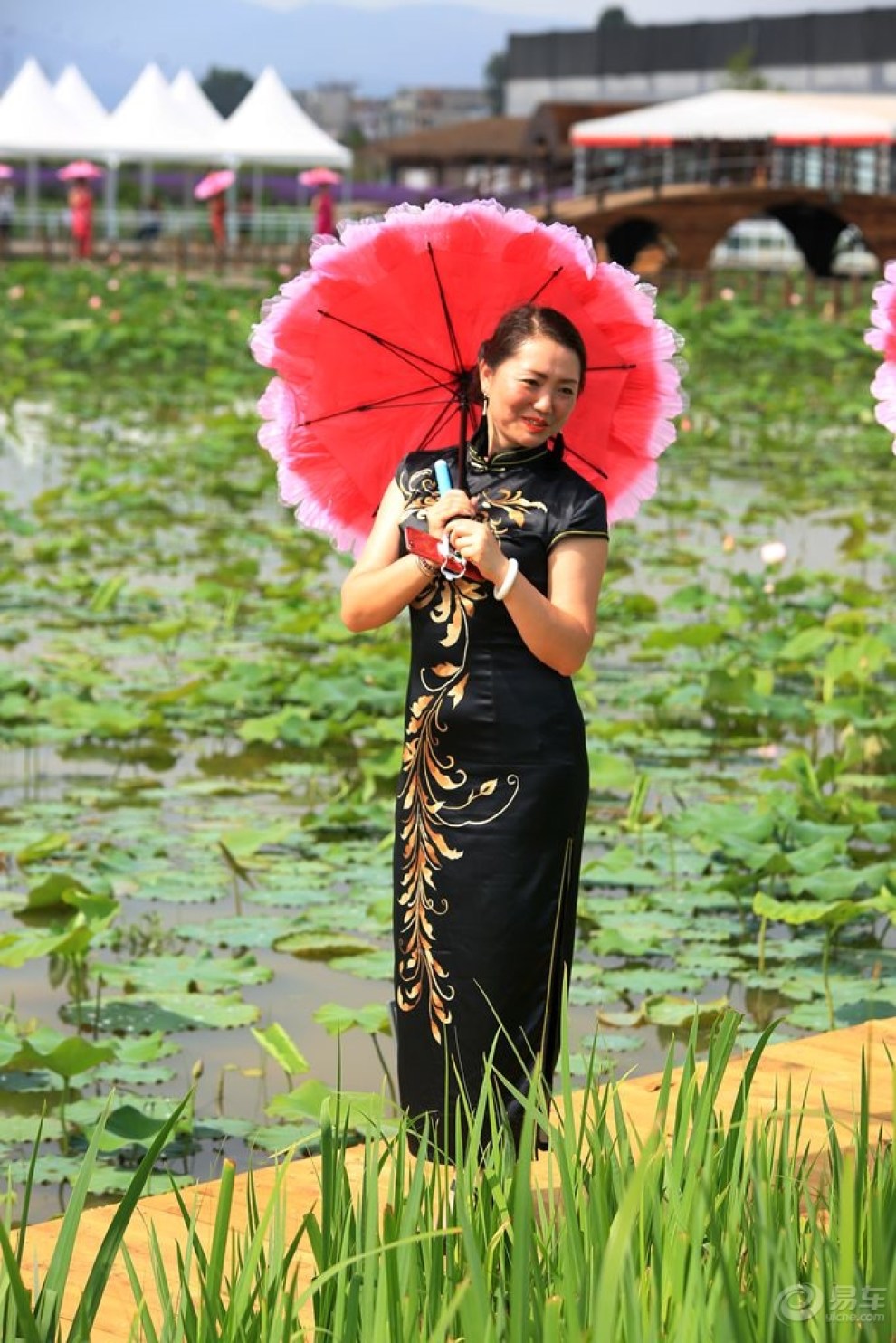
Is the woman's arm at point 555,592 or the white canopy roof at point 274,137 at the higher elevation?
the white canopy roof at point 274,137

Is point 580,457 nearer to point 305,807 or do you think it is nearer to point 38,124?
point 305,807

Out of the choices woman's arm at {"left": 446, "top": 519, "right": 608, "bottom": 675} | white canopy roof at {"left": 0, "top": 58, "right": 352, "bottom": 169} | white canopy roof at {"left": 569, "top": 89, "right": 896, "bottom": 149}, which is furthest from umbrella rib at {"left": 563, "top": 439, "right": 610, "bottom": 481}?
white canopy roof at {"left": 0, "top": 58, "right": 352, "bottom": 169}

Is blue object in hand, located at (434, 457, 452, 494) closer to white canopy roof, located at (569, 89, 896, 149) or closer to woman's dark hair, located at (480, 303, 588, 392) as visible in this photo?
woman's dark hair, located at (480, 303, 588, 392)

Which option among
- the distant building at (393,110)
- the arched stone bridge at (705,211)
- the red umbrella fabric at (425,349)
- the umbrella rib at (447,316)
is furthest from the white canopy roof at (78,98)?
the distant building at (393,110)

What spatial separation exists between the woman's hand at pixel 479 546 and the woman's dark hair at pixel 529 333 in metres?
0.25

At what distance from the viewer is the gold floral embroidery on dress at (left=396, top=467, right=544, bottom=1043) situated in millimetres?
2680

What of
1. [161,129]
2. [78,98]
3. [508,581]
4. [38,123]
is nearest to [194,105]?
[161,129]

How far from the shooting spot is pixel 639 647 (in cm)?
746

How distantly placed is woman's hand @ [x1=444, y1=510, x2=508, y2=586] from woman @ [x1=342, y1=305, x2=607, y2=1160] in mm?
82

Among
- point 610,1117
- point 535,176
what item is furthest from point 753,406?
point 535,176

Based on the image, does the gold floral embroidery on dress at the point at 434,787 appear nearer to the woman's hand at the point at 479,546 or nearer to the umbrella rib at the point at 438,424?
the woman's hand at the point at 479,546

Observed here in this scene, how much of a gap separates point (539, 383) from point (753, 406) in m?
14.2

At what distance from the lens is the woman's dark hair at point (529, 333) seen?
2.69m

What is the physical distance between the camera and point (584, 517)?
8.84 feet
